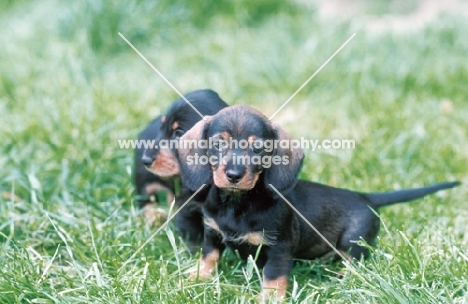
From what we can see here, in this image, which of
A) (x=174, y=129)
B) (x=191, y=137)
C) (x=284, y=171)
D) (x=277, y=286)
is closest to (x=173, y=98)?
(x=174, y=129)

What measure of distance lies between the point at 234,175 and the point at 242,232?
44 centimetres

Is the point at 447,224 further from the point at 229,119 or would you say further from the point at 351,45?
the point at 351,45

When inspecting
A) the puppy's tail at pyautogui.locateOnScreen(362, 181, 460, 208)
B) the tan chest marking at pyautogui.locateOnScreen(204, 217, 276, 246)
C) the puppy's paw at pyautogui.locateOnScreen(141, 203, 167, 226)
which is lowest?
the puppy's paw at pyautogui.locateOnScreen(141, 203, 167, 226)

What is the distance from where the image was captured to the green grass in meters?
3.34

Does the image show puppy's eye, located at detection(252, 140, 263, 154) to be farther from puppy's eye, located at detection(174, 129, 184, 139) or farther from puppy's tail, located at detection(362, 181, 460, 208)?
puppy's tail, located at detection(362, 181, 460, 208)

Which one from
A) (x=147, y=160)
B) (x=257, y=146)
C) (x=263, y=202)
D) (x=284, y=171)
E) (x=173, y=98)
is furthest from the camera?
(x=173, y=98)

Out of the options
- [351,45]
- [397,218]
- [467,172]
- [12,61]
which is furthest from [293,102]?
[12,61]

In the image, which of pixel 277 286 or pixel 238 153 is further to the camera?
pixel 277 286

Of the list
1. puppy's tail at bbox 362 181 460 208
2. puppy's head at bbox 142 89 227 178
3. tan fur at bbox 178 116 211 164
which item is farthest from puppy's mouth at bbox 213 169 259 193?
puppy's tail at bbox 362 181 460 208

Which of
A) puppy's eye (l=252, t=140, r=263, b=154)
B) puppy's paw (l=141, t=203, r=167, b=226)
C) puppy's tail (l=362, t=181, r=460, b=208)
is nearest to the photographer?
puppy's eye (l=252, t=140, r=263, b=154)

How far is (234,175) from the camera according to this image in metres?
3.10

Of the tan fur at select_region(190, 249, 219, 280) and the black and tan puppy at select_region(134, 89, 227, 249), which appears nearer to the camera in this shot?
the tan fur at select_region(190, 249, 219, 280)

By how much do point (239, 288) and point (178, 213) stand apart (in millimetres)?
709

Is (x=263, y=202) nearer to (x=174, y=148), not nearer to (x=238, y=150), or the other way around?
(x=238, y=150)
